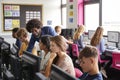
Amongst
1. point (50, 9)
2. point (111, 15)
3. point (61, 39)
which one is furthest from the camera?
point (50, 9)

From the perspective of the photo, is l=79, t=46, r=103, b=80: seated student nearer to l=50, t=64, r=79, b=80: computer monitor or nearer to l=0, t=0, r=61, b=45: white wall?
l=50, t=64, r=79, b=80: computer monitor

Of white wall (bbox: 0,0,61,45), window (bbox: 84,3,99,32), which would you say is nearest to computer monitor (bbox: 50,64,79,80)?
window (bbox: 84,3,99,32)

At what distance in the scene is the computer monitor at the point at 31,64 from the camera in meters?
1.18

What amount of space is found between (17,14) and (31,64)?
702 cm

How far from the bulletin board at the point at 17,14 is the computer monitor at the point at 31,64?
22.1 feet

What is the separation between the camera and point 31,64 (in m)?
1.23

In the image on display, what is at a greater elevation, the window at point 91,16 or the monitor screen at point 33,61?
the window at point 91,16

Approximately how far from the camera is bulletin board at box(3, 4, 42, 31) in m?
7.86

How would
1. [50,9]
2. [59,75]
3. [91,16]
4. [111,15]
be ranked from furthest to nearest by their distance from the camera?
[50,9] < [91,16] < [111,15] < [59,75]

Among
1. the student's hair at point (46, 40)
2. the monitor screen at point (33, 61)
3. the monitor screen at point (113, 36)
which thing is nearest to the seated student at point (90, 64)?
the monitor screen at point (33, 61)

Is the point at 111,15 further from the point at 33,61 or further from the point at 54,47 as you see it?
the point at 33,61

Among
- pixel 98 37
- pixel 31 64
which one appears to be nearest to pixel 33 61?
pixel 31 64

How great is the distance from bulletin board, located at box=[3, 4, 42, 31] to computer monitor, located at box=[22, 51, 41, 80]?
6.75 metres

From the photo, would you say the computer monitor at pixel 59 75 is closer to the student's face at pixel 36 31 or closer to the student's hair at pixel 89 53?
A: the student's hair at pixel 89 53
